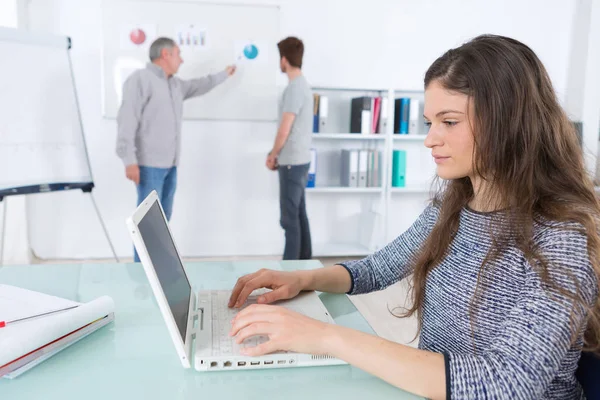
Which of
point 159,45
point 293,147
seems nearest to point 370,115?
point 293,147

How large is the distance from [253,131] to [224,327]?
116 inches

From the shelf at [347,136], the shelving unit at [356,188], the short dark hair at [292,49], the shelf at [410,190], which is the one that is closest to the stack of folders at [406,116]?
the shelving unit at [356,188]

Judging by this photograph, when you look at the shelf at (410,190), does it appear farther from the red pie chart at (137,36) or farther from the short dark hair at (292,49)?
the red pie chart at (137,36)

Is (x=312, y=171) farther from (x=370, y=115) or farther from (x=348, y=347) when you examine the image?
(x=348, y=347)

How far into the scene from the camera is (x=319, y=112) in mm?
3629

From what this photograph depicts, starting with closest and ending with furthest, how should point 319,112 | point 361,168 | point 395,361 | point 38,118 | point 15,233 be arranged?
point 395,361, point 38,118, point 15,233, point 319,112, point 361,168

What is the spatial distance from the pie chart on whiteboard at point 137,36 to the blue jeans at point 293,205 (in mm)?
1311

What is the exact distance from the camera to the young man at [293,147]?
314 centimetres

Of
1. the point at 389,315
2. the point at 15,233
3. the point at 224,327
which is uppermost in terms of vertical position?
the point at 224,327

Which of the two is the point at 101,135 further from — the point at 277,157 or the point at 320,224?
the point at 320,224

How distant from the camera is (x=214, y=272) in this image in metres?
1.42

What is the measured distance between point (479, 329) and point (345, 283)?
0.37 metres

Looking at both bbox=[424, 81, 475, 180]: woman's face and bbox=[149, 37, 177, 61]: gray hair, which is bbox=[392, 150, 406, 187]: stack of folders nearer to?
bbox=[149, 37, 177, 61]: gray hair

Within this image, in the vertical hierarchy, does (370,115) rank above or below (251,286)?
above
